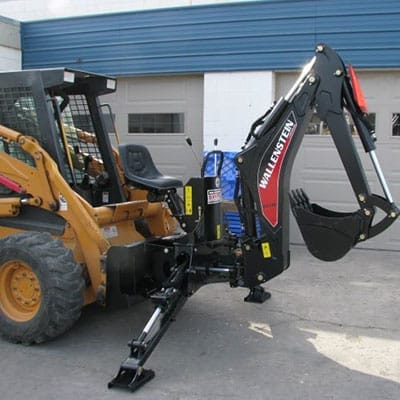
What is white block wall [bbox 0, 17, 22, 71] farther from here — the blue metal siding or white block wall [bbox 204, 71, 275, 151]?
white block wall [bbox 204, 71, 275, 151]

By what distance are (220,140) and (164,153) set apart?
110 cm

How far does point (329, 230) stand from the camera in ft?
14.3

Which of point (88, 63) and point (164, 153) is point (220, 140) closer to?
point (164, 153)

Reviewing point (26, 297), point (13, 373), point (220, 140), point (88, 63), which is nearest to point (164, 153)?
point (220, 140)

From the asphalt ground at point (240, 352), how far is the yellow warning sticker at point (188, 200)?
3.64ft

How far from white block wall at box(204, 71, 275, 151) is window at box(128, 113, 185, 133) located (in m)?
0.60

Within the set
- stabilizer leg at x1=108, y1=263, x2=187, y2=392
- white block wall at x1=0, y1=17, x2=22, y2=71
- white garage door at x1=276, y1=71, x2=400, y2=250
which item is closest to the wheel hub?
stabilizer leg at x1=108, y1=263, x2=187, y2=392

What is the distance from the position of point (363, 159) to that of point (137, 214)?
4.49 metres

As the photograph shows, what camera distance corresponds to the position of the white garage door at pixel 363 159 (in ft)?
28.5

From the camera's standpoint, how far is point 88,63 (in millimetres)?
10172

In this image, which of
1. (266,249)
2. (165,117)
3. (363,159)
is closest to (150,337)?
(266,249)

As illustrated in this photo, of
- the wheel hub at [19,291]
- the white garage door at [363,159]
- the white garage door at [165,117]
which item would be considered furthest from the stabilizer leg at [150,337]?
the white garage door at [165,117]

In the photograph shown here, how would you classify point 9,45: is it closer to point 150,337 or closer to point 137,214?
point 137,214

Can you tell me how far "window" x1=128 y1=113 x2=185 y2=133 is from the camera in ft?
32.1
